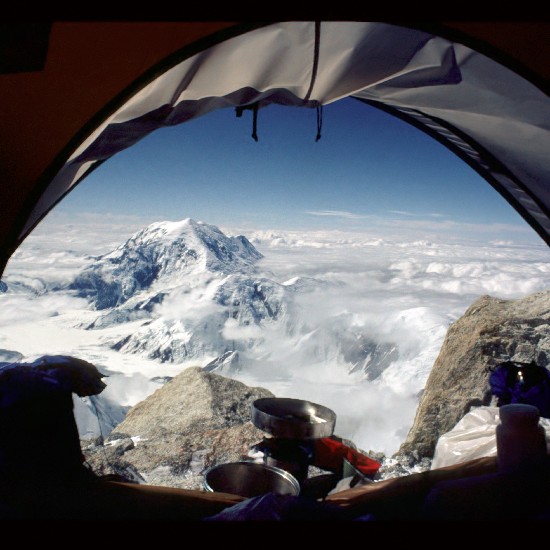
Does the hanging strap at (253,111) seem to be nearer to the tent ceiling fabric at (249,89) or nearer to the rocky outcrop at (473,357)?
the tent ceiling fabric at (249,89)

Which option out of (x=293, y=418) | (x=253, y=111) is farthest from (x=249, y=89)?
(x=293, y=418)

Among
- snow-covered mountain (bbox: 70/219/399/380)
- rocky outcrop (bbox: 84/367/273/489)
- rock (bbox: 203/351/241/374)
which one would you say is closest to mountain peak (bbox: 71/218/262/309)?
snow-covered mountain (bbox: 70/219/399/380)

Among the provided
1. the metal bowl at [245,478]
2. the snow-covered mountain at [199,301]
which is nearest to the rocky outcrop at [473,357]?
the metal bowl at [245,478]

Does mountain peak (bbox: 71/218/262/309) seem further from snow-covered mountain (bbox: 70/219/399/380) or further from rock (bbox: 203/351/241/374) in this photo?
rock (bbox: 203/351/241/374)

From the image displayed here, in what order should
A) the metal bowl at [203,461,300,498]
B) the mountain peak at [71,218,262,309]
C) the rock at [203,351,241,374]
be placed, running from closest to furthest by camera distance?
the metal bowl at [203,461,300,498], the rock at [203,351,241,374], the mountain peak at [71,218,262,309]

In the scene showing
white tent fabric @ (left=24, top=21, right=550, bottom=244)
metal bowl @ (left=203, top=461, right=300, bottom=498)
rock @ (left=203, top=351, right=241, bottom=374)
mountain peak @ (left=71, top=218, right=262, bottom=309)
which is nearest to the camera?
white tent fabric @ (left=24, top=21, right=550, bottom=244)

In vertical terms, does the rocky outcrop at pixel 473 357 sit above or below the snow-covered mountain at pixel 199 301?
above
